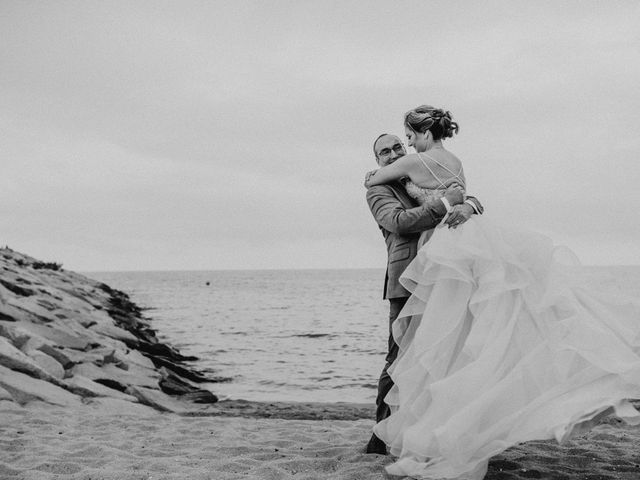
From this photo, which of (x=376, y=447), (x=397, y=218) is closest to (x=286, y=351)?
(x=376, y=447)

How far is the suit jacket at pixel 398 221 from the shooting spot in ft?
15.2

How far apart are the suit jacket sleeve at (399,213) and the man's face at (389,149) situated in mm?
329

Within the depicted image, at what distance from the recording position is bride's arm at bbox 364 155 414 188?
189 inches

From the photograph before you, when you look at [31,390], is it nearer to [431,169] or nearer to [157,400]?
[157,400]

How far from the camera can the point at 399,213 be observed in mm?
4727

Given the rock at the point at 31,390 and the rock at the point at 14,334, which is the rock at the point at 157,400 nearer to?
the rock at the point at 31,390

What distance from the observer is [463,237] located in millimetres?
4441

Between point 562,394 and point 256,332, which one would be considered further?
point 256,332

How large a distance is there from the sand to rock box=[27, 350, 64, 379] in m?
1.37

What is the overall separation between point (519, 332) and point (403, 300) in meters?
0.99

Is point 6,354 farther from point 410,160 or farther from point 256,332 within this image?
point 256,332

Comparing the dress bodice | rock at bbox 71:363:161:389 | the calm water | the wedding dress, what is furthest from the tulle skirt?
the calm water

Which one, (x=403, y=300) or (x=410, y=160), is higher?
(x=410, y=160)

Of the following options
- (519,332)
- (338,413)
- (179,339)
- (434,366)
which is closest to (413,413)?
(434,366)
